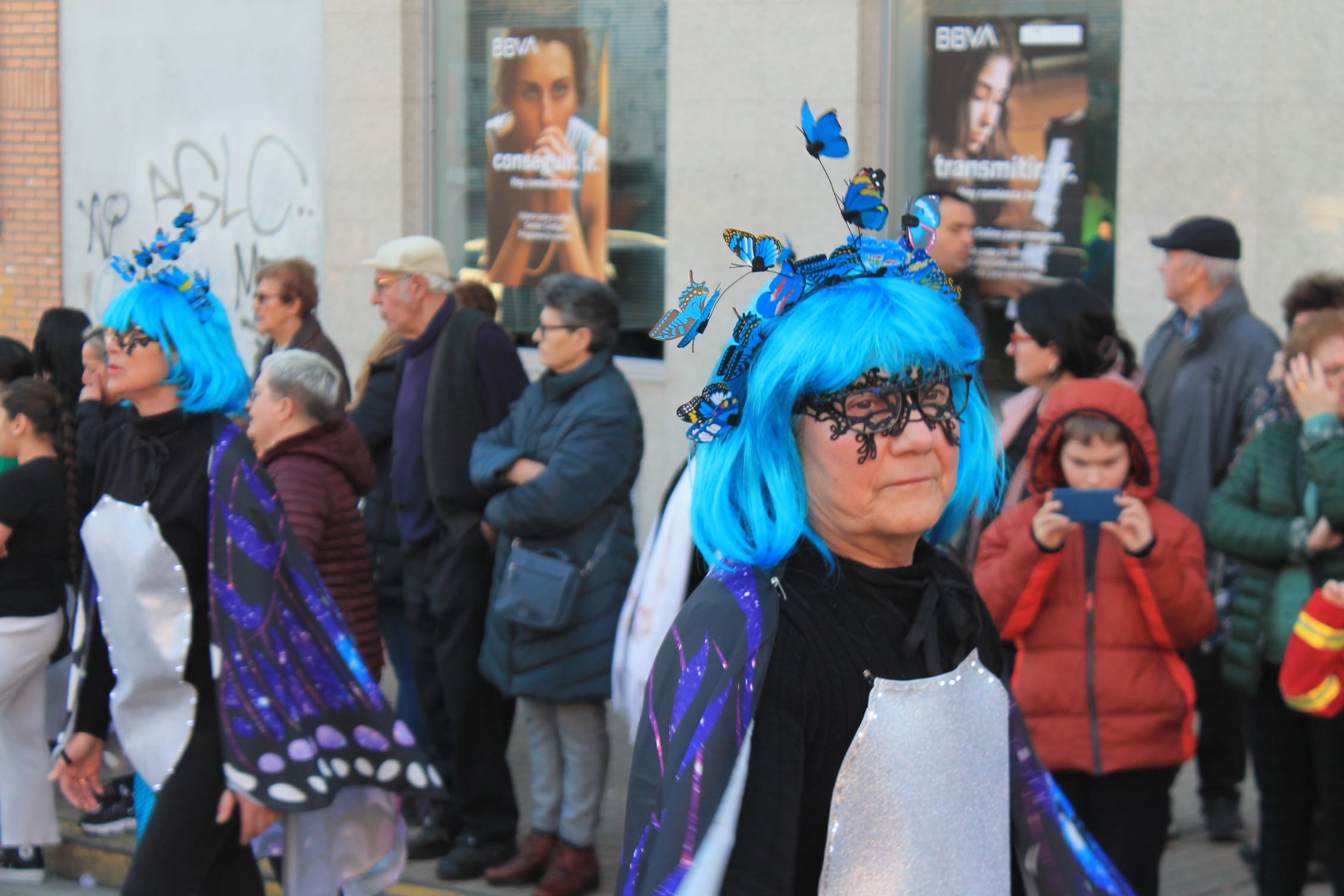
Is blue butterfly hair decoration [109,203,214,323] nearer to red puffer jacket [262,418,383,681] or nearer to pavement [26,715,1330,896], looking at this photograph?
red puffer jacket [262,418,383,681]

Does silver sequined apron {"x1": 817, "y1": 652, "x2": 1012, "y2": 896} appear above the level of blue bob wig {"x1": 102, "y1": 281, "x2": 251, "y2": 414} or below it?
below

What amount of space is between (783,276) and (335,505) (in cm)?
361

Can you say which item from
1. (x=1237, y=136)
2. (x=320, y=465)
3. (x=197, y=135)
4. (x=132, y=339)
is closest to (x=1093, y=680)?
(x=320, y=465)

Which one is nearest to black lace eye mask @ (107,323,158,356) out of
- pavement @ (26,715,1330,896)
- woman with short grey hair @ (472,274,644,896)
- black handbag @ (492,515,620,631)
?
woman with short grey hair @ (472,274,644,896)

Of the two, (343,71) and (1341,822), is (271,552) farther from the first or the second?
(343,71)

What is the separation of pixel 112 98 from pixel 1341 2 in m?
8.35

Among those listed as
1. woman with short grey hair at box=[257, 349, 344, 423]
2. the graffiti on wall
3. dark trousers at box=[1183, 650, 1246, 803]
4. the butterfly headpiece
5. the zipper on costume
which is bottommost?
dark trousers at box=[1183, 650, 1246, 803]

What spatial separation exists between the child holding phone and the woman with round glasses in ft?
6.76

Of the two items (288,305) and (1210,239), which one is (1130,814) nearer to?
(1210,239)

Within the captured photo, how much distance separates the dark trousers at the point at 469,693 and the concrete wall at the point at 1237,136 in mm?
3418

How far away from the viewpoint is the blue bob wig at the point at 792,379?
A: 238cm

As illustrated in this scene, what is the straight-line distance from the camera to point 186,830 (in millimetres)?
4395

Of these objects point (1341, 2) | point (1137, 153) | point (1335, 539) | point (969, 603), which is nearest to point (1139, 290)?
point (1137, 153)

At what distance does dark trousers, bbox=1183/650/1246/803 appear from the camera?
6.25m
